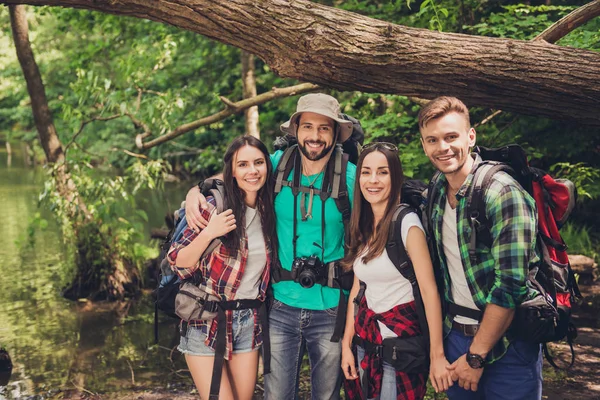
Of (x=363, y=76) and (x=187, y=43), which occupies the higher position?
(x=187, y=43)

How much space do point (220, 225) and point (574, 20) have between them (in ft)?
8.58

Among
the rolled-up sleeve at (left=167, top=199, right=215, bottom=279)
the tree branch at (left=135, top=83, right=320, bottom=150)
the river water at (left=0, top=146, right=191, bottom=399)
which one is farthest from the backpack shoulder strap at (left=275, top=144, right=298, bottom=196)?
the river water at (left=0, top=146, right=191, bottom=399)

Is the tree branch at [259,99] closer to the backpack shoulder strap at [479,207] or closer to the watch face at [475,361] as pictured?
the backpack shoulder strap at [479,207]

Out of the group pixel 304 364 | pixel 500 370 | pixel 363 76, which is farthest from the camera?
pixel 304 364

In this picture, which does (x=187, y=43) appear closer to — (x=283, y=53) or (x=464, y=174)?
(x=283, y=53)

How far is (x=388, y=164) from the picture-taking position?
3.05 meters

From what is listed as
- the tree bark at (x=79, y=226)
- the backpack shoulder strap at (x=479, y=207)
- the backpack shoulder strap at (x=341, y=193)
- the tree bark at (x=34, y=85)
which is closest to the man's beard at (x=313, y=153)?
the backpack shoulder strap at (x=341, y=193)

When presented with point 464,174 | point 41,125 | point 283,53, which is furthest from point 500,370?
point 41,125

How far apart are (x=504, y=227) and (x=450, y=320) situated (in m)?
0.59

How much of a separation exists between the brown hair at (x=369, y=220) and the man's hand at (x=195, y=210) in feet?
2.57

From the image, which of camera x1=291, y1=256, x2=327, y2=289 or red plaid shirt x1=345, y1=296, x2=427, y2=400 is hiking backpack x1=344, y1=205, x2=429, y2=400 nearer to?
red plaid shirt x1=345, y1=296, x2=427, y2=400

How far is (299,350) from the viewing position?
3.40 metres

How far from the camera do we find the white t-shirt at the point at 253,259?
130 inches

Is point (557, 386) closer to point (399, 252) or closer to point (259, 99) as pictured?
point (399, 252)
